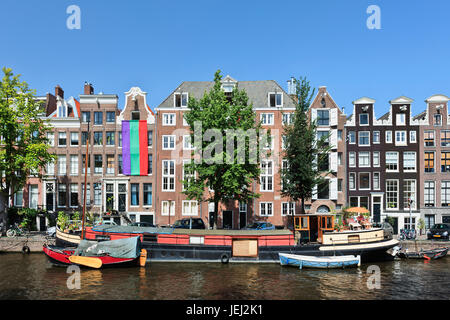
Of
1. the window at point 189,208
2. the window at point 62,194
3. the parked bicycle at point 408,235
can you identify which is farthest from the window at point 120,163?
the parked bicycle at point 408,235

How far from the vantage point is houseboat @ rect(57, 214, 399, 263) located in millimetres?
30828

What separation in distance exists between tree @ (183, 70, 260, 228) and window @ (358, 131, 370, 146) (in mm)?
17252

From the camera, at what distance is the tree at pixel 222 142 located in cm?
3516

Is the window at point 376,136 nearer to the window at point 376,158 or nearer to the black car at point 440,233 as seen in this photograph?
the window at point 376,158

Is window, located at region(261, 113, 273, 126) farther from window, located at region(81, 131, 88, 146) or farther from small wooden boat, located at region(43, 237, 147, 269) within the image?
small wooden boat, located at region(43, 237, 147, 269)

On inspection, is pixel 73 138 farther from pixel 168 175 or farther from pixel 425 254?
pixel 425 254

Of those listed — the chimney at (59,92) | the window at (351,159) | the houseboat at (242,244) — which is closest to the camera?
the houseboat at (242,244)

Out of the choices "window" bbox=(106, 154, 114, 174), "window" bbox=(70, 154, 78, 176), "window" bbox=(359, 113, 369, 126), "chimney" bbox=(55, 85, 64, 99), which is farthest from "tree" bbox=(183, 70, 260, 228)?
"chimney" bbox=(55, 85, 64, 99)

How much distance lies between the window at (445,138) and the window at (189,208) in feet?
105

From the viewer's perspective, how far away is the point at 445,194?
1832 inches

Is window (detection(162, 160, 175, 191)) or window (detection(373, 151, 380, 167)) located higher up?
window (detection(373, 151, 380, 167))
